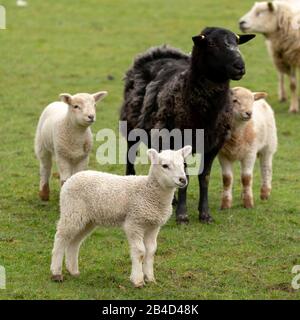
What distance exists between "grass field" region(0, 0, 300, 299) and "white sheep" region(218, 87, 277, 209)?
26 cm

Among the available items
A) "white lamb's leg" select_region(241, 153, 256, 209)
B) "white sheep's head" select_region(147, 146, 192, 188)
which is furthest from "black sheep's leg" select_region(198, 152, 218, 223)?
"white sheep's head" select_region(147, 146, 192, 188)

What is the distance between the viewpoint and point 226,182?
1020cm

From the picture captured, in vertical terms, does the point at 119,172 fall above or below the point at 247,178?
below

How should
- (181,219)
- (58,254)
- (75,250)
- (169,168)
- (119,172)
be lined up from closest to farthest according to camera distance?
(169,168) → (58,254) → (75,250) → (181,219) → (119,172)

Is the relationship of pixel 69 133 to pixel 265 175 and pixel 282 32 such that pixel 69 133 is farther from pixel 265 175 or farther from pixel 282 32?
pixel 282 32

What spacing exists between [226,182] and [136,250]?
3066mm

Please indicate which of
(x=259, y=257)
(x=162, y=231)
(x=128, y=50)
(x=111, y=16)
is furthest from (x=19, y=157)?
(x=111, y=16)

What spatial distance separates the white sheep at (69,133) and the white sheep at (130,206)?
1.84 meters

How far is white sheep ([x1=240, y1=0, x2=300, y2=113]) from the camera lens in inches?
617

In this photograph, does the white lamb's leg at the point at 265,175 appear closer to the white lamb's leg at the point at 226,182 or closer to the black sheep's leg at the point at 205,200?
the white lamb's leg at the point at 226,182

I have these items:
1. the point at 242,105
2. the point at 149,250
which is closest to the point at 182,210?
the point at 242,105

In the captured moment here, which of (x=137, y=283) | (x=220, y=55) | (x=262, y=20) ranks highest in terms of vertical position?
(x=262, y=20)

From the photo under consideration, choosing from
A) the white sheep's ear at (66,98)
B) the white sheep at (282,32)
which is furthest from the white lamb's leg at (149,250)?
the white sheep at (282,32)

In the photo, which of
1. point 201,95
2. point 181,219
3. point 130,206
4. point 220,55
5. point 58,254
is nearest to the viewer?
point 130,206
